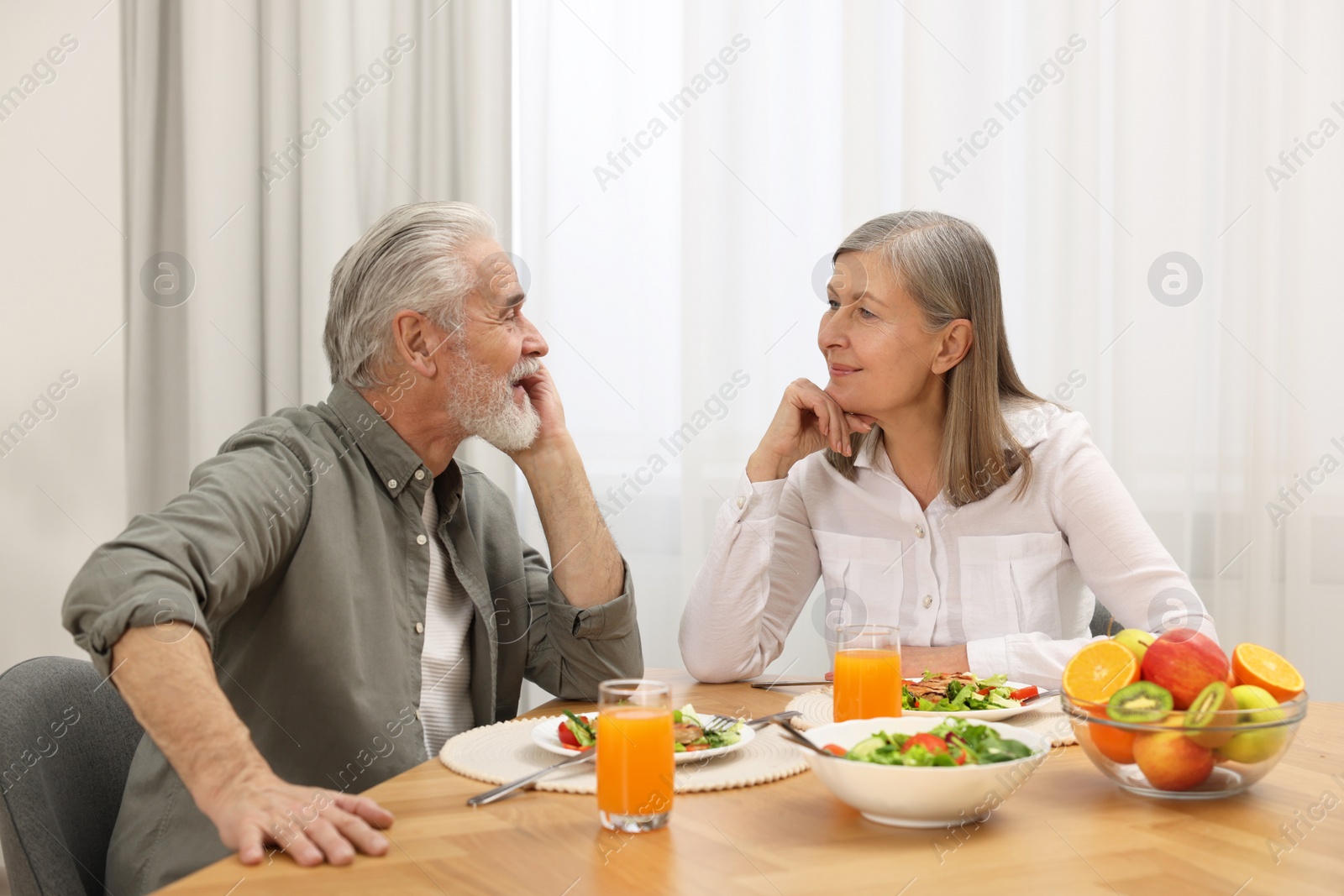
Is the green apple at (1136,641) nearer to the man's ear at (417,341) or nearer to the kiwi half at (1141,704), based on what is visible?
the kiwi half at (1141,704)

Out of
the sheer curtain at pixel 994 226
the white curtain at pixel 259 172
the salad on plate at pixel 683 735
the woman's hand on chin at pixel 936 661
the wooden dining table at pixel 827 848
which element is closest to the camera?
the wooden dining table at pixel 827 848

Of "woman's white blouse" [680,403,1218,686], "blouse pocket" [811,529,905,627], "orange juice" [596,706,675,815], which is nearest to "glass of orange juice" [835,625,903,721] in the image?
"orange juice" [596,706,675,815]

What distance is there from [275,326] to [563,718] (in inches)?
73.4

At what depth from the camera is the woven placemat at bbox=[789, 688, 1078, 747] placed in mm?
1256

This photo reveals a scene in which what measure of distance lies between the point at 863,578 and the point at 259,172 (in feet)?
6.40

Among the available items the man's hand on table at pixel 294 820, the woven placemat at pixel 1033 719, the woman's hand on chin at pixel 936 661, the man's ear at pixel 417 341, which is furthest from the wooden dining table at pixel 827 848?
the man's ear at pixel 417 341

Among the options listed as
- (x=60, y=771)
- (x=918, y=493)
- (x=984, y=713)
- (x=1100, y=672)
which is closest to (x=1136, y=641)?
(x=1100, y=672)

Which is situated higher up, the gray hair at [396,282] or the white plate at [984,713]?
the gray hair at [396,282]

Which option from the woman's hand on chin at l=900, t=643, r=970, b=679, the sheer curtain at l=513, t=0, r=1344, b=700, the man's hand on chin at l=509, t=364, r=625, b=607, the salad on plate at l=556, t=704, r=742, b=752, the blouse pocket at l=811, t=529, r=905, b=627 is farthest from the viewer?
the sheer curtain at l=513, t=0, r=1344, b=700

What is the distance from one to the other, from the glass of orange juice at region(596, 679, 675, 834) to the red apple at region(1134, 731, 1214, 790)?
45 cm

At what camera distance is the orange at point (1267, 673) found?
3.43ft

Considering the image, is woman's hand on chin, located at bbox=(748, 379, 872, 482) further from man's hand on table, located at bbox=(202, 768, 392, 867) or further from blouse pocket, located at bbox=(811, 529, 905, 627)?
man's hand on table, located at bbox=(202, 768, 392, 867)

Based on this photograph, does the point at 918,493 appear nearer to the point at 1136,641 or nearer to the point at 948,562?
the point at 948,562

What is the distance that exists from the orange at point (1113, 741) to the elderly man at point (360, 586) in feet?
2.17
